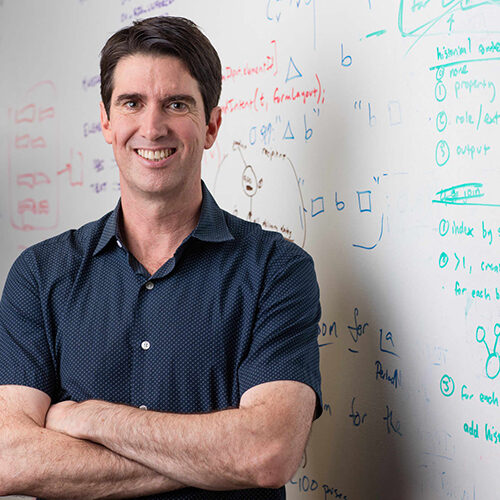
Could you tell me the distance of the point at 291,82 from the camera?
160 cm

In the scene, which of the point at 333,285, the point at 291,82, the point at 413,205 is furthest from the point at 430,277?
the point at 291,82

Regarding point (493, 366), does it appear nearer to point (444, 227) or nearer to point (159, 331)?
point (444, 227)

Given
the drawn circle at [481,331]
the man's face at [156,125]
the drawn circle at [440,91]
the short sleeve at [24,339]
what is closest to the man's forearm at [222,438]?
the short sleeve at [24,339]

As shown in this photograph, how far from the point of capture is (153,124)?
4.55 ft

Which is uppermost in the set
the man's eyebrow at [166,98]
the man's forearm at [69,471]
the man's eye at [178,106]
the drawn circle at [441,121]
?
the man's eyebrow at [166,98]

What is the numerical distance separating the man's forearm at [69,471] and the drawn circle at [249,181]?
764mm

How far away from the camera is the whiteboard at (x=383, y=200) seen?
1185 mm

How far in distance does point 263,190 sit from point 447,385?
681mm

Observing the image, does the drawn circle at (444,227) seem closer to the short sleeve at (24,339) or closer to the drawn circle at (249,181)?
the drawn circle at (249,181)

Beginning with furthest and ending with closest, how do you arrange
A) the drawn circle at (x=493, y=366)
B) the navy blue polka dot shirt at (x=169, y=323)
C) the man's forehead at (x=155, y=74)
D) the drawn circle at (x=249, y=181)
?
the drawn circle at (x=249, y=181) < the man's forehead at (x=155, y=74) < the navy blue polka dot shirt at (x=169, y=323) < the drawn circle at (x=493, y=366)

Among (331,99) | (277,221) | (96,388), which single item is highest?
(331,99)

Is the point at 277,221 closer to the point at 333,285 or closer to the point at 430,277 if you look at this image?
the point at 333,285

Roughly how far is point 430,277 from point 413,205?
0.14m

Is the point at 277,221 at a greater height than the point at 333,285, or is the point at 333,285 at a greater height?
the point at 277,221
